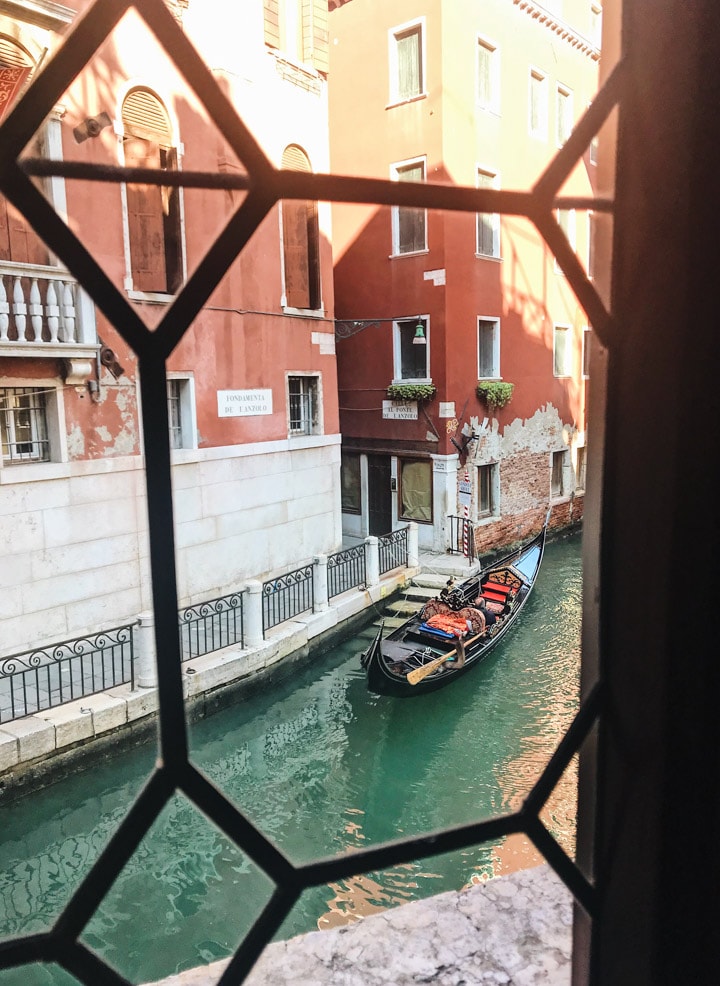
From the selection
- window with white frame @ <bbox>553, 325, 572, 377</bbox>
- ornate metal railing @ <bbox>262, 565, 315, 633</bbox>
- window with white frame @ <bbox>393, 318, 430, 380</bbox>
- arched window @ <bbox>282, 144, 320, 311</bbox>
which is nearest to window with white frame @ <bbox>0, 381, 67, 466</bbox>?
ornate metal railing @ <bbox>262, 565, 315, 633</bbox>

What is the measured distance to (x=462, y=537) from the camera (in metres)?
8.35

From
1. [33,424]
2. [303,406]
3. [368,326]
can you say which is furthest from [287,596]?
[368,326]

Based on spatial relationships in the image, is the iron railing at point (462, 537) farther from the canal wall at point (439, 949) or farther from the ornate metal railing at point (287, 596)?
the canal wall at point (439, 949)

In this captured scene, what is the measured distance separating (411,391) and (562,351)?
110 inches

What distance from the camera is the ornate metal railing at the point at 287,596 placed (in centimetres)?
589

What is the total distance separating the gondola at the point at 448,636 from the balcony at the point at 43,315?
2.72m

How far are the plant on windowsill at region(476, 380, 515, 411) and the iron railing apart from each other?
1.46 metres

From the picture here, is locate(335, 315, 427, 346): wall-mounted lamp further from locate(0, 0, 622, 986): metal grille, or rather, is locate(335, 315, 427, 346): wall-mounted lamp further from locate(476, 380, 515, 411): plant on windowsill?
locate(0, 0, 622, 986): metal grille

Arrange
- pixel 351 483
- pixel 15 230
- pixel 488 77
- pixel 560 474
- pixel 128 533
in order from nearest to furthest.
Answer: pixel 15 230 → pixel 128 533 → pixel 488 77 → pixel 351 483 → pixel 560 474

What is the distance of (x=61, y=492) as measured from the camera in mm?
5008

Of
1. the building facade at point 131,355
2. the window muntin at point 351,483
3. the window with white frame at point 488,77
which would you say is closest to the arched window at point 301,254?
the building facade at point 131,355

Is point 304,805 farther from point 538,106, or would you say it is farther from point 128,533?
point 538,106

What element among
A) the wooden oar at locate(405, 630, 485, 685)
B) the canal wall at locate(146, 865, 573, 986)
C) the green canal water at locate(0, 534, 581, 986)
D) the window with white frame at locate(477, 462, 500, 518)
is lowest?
the green canal water at locate(0, 534, 581, 986)

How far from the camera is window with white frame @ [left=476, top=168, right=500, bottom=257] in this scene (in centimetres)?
A: 860
